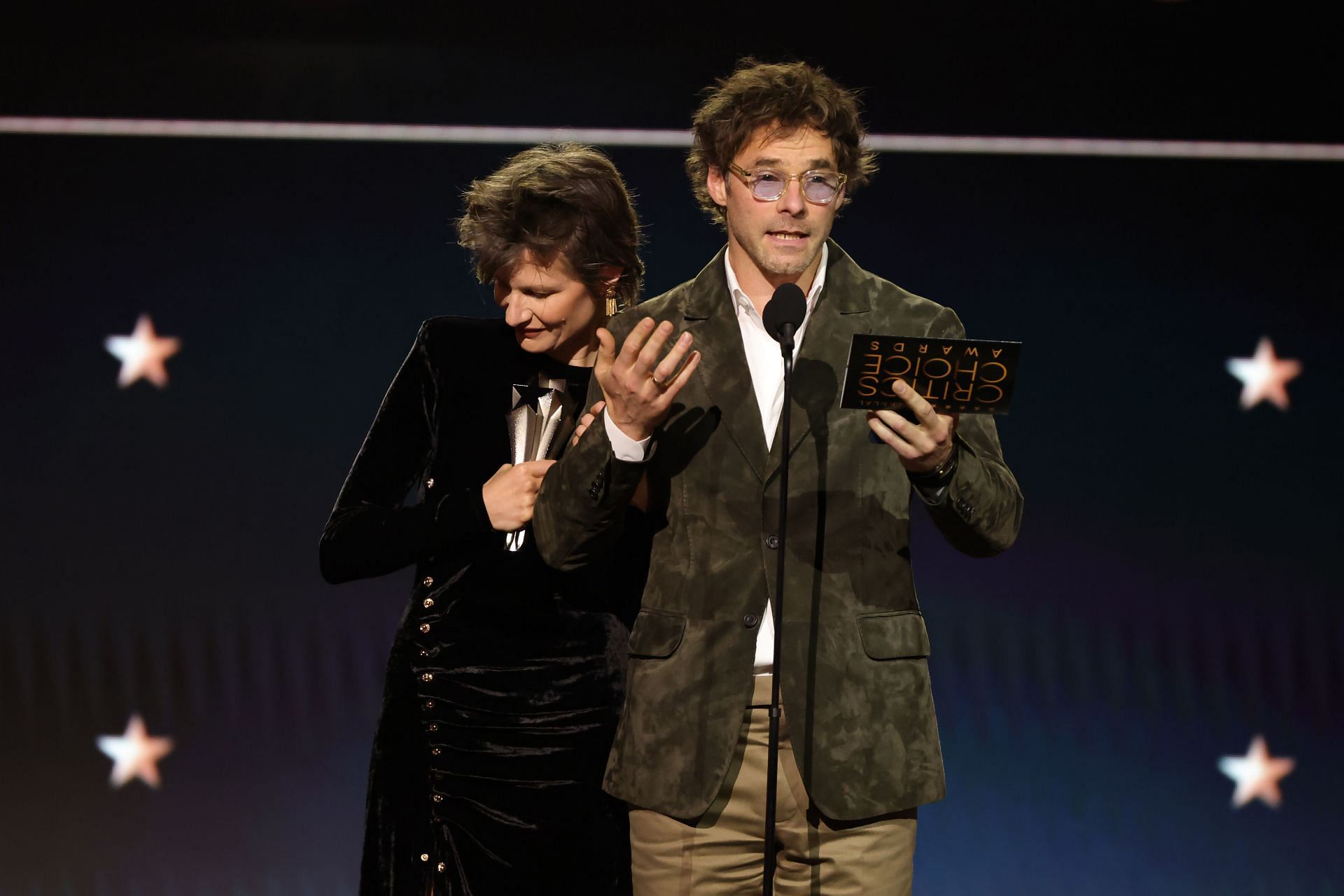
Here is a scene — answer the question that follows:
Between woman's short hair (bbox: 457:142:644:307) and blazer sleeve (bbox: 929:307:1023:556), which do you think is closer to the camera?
blazer sleeve (bbox: 929:307:1023:556)

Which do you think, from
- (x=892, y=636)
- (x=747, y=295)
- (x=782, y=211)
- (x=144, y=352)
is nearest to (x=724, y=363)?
(x=747, y=295)

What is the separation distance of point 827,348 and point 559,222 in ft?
2.17

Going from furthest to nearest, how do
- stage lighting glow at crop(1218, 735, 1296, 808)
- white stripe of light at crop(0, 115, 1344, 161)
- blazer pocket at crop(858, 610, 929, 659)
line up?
stage lighting glow at crop(1218, 735, 1296, 808) → white stripe of light at crop(0, 115, 1344, 161) → blazer pocket at crop(858, 610, 929, 659)

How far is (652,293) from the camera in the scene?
3.46 meters

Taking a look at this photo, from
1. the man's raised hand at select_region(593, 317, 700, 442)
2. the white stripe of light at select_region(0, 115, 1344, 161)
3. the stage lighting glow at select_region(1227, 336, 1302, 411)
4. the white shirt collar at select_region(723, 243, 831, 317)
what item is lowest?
the man's raised hand at select_region(593, 317, 700, 442)

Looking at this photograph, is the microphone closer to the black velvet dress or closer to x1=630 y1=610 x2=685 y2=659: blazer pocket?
x1=630 y1=610 x2=685 y2=659: blazer pocket

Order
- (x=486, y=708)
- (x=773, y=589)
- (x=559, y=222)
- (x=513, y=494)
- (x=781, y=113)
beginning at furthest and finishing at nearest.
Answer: (x=559, y=222) < (x=486, y=708) < (x=513, y=494) < (x=781, y=113) < (x=773, y=589)

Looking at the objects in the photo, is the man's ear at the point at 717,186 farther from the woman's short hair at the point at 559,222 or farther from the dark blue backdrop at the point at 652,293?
the dark blue backdrop at the point at 652,293

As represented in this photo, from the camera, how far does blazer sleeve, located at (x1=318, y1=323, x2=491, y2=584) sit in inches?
87.9

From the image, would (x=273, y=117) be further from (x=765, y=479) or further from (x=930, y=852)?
(x=930, y=852)

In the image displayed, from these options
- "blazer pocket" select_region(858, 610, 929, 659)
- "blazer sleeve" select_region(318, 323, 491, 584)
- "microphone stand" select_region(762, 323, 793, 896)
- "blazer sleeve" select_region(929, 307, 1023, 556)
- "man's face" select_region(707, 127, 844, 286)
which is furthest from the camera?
"blazer sleeve" select_region(318, 323, 491, 584)

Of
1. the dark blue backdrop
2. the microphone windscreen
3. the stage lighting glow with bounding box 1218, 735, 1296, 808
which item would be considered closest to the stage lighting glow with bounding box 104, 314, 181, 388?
the dark blue backdrop

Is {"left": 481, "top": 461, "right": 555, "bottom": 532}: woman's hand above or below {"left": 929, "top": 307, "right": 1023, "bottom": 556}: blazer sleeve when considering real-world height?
above

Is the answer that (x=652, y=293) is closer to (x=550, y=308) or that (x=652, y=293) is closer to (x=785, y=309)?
(x=550, y=308)
